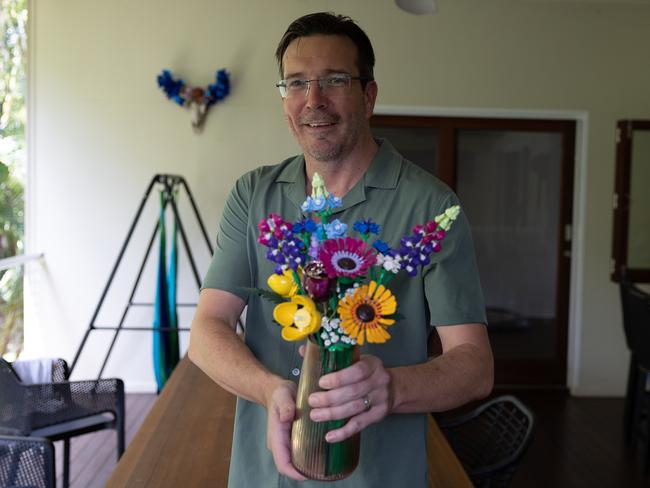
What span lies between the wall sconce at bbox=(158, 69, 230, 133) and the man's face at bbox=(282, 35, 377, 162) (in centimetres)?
398

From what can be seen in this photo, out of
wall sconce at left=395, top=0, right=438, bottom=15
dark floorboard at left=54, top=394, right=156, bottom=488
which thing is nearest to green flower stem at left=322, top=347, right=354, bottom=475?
wall sconce at left=395, top=0, right=438, bottom=15

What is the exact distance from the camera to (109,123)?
5.13 meters

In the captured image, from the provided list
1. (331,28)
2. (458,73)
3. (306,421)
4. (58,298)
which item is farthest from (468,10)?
(306,421)

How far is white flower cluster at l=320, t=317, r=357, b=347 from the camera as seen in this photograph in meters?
0.88

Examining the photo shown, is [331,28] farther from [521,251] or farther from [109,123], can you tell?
[521,251]

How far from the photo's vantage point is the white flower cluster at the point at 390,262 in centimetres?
88

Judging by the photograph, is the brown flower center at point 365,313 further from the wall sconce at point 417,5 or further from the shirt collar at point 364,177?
the wall sconce at point 417,5

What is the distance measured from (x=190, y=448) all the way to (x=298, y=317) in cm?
125

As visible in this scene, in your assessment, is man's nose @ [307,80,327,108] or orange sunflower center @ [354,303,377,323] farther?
man's nose @ [307,80,327,108]

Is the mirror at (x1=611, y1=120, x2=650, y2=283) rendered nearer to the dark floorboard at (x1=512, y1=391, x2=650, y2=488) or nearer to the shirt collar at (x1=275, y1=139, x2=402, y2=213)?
the dark floorboard at (x1=512, y1=391, x2=650, y2=488)

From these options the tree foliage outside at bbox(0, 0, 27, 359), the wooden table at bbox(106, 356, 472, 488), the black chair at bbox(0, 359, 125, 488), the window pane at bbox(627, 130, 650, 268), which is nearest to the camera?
the wooden table at bbox(106, 356, 472, 488)

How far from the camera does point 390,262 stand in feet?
2.89

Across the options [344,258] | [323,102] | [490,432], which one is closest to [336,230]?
[344,258]

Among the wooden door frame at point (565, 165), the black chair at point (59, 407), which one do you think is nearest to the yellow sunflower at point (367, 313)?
the black chair at point (59, 407)
